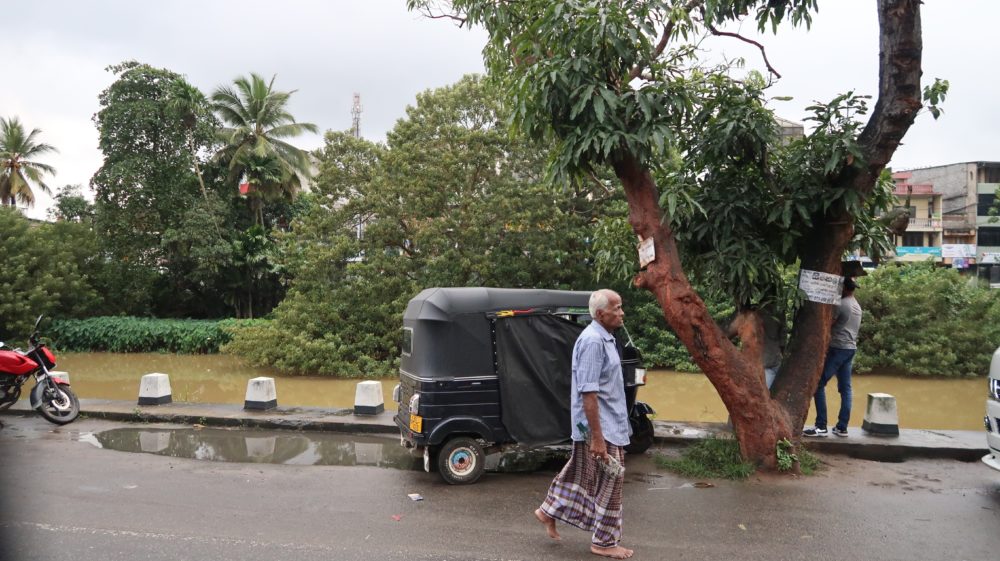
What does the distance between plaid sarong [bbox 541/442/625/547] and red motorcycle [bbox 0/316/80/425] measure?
8.00 m

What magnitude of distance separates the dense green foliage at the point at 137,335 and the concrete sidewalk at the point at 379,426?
12471 mm

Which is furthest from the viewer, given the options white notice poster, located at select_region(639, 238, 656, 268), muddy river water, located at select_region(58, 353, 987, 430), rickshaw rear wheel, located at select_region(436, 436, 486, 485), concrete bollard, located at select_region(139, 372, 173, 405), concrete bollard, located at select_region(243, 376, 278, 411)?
muddy river water, located at select_region(58, 353, 987, 430)

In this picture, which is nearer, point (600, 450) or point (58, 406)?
point (600, 450)

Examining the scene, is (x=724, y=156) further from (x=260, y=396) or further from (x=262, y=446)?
(x=260, y=396)

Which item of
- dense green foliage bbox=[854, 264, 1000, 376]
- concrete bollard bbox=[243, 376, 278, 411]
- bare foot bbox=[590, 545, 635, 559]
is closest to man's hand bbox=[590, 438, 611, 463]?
bare foot bbox=[590, 545, 635, 559]

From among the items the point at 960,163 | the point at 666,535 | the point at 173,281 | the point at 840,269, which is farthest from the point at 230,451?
the point at 960,163

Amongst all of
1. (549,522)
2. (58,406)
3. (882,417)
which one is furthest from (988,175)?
(58,406)

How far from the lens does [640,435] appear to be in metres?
7.66

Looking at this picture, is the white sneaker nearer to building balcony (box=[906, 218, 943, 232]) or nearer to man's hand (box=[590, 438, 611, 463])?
man's hand (box=[590, 438, 611, 463])

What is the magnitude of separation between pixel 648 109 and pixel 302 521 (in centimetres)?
472

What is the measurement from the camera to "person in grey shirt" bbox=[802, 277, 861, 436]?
7.91m

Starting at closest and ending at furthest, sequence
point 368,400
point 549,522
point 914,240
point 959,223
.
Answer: point 549,522
point 368,400
point 959,223
point 914,240

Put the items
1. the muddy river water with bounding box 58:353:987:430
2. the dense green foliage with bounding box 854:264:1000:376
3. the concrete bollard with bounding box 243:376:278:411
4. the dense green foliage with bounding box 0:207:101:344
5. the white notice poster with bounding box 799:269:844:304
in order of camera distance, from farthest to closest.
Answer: the dense green foliage with bounding box 0:207:101:344 → the dense green foliage with bounding box 854:264:1000:376 → the muddy river water with bounding box 58:353:987:430 → the concrete bollard with bounding box 243:376:278:411 → the white notice poster with bounding box 799:269:844:304

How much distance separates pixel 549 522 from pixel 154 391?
8.06 meters
